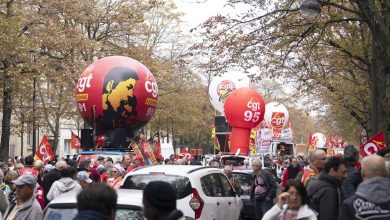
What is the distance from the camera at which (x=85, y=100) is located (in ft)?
67.6

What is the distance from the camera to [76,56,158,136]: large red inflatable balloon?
20141mm

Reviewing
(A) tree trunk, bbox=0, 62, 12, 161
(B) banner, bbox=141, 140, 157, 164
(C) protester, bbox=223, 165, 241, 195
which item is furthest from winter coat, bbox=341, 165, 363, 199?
(A) tree trunk, bbox=0, 62, 12, 161

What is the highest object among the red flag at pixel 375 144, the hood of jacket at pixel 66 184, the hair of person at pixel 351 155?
the red flag at pixel 375 144

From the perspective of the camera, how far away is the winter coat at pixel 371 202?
538cm

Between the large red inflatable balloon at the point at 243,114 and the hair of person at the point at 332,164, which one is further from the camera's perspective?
the large red inflatable balloon at the point at 243,114

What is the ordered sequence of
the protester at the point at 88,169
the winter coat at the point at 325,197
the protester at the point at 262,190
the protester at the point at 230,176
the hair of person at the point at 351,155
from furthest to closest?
the protester at the point at 230,176 < the protester at the point at 262,190 < the protester at the point at 88,169 < the hair of person at the point at 351,155 < the winter coat at the point at 325,197

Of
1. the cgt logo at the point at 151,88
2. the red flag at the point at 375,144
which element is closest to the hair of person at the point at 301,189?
the red flag at the point at 375,144

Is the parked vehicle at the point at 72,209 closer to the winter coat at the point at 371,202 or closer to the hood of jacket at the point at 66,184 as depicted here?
the hood of jacket at the point at 66,184

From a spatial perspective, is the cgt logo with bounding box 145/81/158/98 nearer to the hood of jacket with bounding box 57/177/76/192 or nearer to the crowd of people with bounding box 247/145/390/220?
the crowd of people with bounding box 247/145/390/220

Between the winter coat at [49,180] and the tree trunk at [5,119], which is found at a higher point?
the tree trunk at [5,119]

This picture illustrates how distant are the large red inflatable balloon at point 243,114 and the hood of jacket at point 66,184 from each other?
2253 cm

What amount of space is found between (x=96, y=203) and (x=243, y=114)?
2787cm

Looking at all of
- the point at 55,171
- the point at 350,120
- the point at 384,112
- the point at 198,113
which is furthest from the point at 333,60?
the point at 198,113

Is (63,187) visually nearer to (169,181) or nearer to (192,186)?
(169,181)
